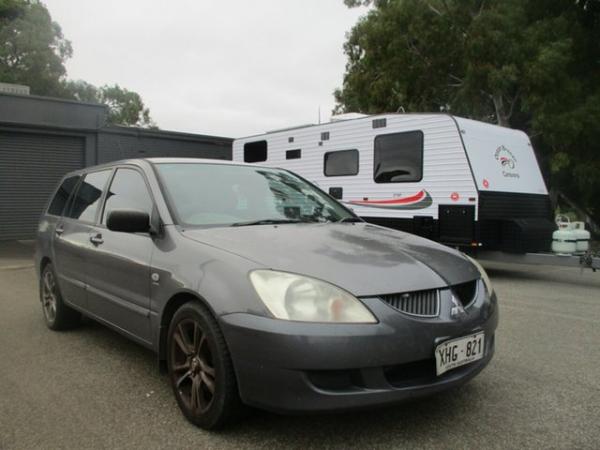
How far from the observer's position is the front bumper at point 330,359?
8.14 ft

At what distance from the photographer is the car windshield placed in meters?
3.54

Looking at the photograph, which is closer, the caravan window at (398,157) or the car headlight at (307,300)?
the car headlight at (307,300)

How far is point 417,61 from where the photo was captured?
16984 millimetres

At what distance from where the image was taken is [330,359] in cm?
247

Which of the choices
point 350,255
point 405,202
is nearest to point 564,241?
point 405,202

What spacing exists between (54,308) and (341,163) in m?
6.65

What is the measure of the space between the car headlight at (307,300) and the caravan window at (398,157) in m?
6.90

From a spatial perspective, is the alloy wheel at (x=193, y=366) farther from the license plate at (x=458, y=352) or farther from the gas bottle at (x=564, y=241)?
the gas bottle at (x=564, y=241)

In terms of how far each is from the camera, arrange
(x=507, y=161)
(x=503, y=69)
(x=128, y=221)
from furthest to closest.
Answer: (x=503, y=69)
(x=507, y=161)
(x=128, y=221)

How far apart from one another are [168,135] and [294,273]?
15.6m

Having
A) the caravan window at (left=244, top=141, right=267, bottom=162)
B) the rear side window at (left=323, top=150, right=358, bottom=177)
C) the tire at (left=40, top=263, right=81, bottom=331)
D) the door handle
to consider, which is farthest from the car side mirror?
the caravan window at (left=244, top=141, right=267, bottom=162)

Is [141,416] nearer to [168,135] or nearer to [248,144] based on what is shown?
[248,144]

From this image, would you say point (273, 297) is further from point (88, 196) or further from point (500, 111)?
point (500, 111)

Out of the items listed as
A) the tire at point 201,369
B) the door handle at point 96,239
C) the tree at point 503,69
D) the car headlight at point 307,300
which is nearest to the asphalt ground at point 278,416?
the tire at point 201,369
